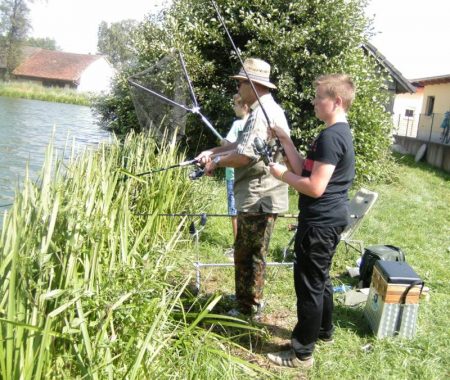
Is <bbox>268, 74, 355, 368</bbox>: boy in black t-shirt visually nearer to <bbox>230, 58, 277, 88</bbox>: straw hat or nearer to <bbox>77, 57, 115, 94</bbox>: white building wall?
<bbox>230, 58, 277, 88</bbox>: straw hat

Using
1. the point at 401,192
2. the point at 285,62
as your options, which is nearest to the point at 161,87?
the point at 285,62

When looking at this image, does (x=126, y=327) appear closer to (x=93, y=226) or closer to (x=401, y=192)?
(x=93, y=226)

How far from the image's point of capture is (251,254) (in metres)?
3.60

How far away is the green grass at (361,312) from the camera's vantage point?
3.23 meters

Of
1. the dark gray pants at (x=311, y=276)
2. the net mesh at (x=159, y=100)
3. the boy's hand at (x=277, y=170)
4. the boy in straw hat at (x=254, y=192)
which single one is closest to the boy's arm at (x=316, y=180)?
the boy's hand at (x=277, y=170)

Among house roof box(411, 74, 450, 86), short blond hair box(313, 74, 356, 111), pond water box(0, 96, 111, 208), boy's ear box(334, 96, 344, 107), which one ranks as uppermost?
house roof box(411, 74, 450, 86)

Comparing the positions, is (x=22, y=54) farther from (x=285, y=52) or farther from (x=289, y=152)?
(x=289, y=152)

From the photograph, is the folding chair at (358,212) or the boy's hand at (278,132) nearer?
the boy's hand at (278,132)

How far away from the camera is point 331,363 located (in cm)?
324

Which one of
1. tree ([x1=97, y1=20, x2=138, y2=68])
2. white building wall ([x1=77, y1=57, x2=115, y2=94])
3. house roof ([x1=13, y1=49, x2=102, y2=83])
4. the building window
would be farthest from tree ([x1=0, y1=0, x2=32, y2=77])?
the building window

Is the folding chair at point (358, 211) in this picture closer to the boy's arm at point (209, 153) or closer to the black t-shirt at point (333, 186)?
the boy's arm at point (209, 153)

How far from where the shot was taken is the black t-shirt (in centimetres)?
286

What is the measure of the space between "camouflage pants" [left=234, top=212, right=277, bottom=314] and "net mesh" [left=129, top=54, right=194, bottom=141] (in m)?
2.79

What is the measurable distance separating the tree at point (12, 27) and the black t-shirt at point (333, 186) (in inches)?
2435
